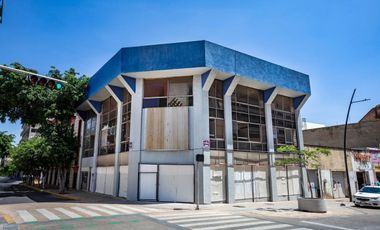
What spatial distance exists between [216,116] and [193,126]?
2.24 m

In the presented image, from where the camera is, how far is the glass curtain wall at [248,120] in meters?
21.1

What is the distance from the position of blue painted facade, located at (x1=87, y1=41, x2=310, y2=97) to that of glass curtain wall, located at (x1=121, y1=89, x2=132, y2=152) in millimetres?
2200

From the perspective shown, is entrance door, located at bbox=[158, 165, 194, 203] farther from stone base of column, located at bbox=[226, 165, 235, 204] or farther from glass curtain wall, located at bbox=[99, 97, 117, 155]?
glass curtain wall, located at bbox=[99, 97, 117, 155]

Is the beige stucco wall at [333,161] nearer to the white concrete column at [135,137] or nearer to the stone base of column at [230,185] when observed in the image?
the stone base of column at [230,185]

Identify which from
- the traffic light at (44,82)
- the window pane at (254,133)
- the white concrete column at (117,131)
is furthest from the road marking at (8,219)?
the window pane at (254,133)

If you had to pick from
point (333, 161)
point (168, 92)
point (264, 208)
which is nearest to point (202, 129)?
point (168, 92)

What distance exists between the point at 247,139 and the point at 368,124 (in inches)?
926

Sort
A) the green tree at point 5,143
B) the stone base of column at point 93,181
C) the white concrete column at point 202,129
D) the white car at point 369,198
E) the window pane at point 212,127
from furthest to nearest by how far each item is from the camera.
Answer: the green tree at point 5,143 → the stone base of column at point 93,181 → the window pane at point 212,127 → the white car at point 369,198 → the white concrete column at point 202,129

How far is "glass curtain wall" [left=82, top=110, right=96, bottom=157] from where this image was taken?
92.9ft

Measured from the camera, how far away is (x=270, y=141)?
22.2 m

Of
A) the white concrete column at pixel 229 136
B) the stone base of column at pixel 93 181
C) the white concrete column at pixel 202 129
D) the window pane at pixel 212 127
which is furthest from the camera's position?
the stone base of column at pixel 93 181

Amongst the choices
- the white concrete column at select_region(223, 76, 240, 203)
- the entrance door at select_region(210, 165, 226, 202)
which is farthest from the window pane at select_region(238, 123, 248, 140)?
the entrance door at select_region(210, 165, 226, 202)

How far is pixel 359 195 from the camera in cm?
1902

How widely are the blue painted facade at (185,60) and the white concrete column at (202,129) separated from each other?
137 centimetres
